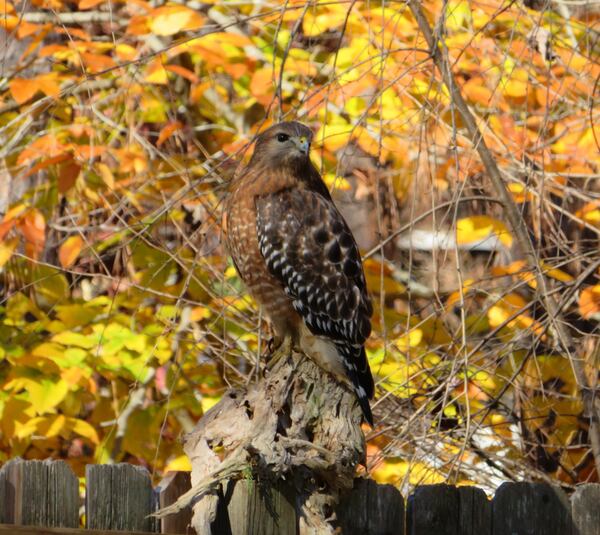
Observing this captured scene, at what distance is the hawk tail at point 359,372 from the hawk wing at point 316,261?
90 millimetres

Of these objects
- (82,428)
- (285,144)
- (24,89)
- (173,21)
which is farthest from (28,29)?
(82,428)

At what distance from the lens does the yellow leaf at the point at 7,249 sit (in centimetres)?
454

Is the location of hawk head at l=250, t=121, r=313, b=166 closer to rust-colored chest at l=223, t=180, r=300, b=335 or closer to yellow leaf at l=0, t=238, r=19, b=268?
rust-colored chest at l=223, t=180, r=300, b=335

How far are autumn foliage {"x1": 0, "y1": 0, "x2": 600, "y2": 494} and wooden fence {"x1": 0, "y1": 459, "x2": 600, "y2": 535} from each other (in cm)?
71

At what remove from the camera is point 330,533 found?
2.57 meters

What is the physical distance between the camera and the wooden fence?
2439mm

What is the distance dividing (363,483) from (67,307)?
2.48 meters

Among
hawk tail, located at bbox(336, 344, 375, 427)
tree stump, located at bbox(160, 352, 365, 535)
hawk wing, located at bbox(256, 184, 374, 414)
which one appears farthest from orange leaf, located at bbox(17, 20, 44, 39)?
tree stump, located at bbox(160, 352, 365, 535)

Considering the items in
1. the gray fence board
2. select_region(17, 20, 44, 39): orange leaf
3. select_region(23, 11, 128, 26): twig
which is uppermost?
select_region(23, 11, 128, 26): twig

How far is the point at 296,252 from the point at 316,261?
79 mm

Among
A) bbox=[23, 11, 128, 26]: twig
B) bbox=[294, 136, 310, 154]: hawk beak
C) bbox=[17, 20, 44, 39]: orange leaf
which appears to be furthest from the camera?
bbox=[23, 11, 128, 26]: twig

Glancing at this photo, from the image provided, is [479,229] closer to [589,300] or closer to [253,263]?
[589,300]

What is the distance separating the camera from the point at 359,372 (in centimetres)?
357

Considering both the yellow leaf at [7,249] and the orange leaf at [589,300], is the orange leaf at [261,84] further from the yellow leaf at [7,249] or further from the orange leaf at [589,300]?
the orange leaf at [589,300]
